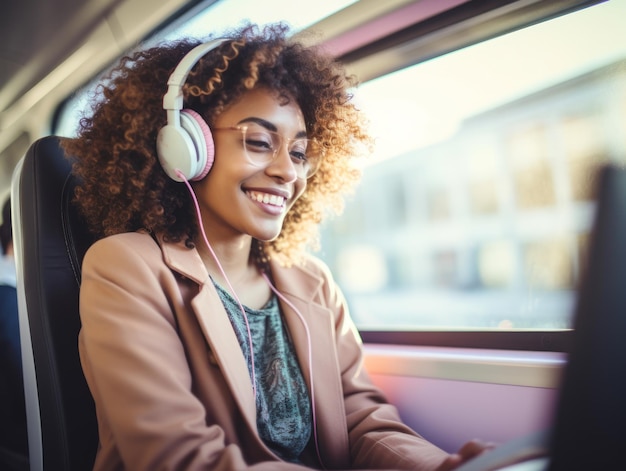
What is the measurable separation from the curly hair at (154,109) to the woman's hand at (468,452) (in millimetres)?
848

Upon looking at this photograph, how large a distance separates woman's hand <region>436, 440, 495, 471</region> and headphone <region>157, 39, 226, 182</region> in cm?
89

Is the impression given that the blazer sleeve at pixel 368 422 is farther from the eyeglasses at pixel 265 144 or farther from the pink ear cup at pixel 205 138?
the pink ear cup at pixel 205 138

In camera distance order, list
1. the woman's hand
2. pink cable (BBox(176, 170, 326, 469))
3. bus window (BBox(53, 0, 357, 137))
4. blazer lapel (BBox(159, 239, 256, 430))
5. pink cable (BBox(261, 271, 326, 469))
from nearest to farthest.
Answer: the woman's hand → blazer lapel (BBox(159, 239, 256, 430)) → pink cable (BBox(176, 170, 326, 469)) → pink cable (BBox(261, 271, 326, 469)) → bus window (BBox(53, 0, 357, 137))

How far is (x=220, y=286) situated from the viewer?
1300mm

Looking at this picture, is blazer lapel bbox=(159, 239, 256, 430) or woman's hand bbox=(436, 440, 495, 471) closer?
woman's hand bbox=(436, 440, 495, 471)

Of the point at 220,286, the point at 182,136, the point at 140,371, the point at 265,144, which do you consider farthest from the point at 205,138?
the point at 140,371

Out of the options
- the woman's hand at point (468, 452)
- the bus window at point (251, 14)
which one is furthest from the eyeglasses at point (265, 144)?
the woman's hand at point (468, 452)

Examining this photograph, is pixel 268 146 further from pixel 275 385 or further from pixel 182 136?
pixel 275 385

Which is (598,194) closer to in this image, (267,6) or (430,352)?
(430,352)

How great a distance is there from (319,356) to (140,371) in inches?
23.4

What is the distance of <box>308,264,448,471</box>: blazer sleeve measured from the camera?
3.90ft

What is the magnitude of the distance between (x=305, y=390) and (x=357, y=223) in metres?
1.75

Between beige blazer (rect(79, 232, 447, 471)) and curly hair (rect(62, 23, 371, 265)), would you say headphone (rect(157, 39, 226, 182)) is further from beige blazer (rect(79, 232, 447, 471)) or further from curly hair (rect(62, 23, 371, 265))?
beige blazer (rect(79, 232, 447, 471))

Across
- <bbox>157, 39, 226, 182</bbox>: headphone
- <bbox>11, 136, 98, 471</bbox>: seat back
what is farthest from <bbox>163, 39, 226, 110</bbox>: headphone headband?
<bbox>11, 136, 98, 471</bbox>: seat back
